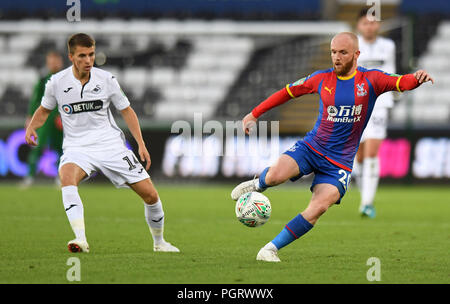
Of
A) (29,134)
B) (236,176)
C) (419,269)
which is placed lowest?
(236,176)

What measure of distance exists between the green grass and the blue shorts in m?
0.62

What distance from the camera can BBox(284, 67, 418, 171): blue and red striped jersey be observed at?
6406 mm

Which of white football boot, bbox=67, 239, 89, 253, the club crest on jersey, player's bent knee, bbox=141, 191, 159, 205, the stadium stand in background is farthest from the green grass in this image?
the stadium stand in background

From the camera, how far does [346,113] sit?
21.1 ft

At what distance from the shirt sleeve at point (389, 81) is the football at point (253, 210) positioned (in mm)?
1292

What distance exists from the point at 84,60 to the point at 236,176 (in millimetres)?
10068

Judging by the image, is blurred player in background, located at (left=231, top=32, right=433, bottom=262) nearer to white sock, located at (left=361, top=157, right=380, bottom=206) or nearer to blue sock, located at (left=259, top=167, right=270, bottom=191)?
blue sock, located at (left=259, top=167, right=270, bottom=191)

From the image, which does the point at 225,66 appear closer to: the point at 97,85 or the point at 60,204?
the point at 60,204

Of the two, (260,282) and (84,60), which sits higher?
(84,60)

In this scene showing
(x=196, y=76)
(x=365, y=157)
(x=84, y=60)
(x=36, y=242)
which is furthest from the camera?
(x=196, y=76)

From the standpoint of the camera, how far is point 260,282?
16.8ft

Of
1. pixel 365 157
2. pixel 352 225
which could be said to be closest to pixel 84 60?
pixel 352 225

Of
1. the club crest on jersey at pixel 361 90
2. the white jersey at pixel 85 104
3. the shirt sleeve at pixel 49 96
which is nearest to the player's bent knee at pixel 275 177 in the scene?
the club crest on jersey at pixel 361 90

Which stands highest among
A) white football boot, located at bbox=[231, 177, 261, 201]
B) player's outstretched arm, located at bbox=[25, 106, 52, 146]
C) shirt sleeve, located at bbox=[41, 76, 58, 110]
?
shirt sleeve, located at bbox=[41, 76, 58, 110]
